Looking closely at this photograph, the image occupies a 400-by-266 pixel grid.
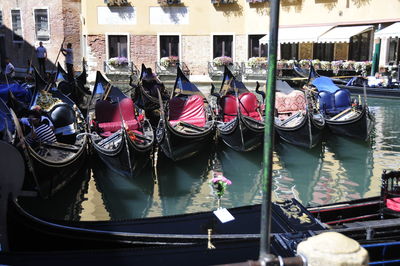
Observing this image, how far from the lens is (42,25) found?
12.9 m

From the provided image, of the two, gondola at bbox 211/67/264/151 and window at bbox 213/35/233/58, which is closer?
gondola at bbox 211/67/264/151

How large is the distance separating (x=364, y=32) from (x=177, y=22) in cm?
435

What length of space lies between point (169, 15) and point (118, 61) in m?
1.68

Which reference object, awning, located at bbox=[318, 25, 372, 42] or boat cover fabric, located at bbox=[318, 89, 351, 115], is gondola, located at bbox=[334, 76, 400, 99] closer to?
awning, located at bbox=[318, 25, 372, 42]

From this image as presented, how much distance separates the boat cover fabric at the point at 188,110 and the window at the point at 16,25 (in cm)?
926

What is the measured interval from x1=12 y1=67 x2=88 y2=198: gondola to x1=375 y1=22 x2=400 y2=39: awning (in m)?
6.72

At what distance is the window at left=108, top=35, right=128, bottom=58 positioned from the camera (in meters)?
11.8

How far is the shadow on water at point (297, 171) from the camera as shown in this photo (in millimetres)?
4012

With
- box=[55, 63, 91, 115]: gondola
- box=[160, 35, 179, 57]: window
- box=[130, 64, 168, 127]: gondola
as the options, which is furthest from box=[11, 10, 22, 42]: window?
box=[130, 64, 168, 127]: gondola

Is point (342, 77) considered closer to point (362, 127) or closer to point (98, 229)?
point (362, 127)

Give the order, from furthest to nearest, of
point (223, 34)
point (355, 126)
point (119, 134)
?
point (223, 34)
point (355, 126)
point (119, 134)

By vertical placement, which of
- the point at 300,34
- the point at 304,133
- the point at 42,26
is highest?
the point at 42,26

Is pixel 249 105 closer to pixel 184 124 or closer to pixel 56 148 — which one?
pixel 184 124

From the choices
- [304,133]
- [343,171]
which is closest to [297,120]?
[304,133]
